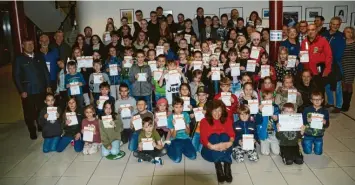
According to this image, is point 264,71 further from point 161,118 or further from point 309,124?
point 161,118

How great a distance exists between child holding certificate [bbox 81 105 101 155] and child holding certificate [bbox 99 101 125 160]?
0.14m

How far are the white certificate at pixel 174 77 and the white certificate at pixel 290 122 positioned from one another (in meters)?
1.96

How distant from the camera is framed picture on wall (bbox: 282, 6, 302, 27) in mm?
10508

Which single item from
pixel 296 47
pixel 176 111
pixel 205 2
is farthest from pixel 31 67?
pixel 205 2

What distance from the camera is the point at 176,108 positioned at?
5148 millimetres

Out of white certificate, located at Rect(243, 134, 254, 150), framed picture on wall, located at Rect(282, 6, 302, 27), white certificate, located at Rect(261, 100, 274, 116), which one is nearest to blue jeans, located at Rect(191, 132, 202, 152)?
white certificate, located at Rect(243, 134, 254, 150)

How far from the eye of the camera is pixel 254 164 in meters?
4.80

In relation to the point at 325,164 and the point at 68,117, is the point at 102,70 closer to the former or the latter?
the point at 68,117

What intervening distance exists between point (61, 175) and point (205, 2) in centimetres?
746

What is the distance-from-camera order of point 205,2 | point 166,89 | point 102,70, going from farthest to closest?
point 205,2 < point 102,70 < point 166,89

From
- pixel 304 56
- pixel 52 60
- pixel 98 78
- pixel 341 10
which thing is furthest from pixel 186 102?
pixel 341 10

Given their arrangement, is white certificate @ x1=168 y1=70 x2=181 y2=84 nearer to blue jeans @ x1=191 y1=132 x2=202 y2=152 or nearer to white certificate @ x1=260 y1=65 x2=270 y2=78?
blue jeans @ x1=191 y1=132 x2=202 y2=152

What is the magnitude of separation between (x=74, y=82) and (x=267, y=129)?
3.76m

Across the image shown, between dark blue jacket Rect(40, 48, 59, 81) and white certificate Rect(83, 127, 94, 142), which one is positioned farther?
dark blue jacket Rect(40, 48, 59, 81)
